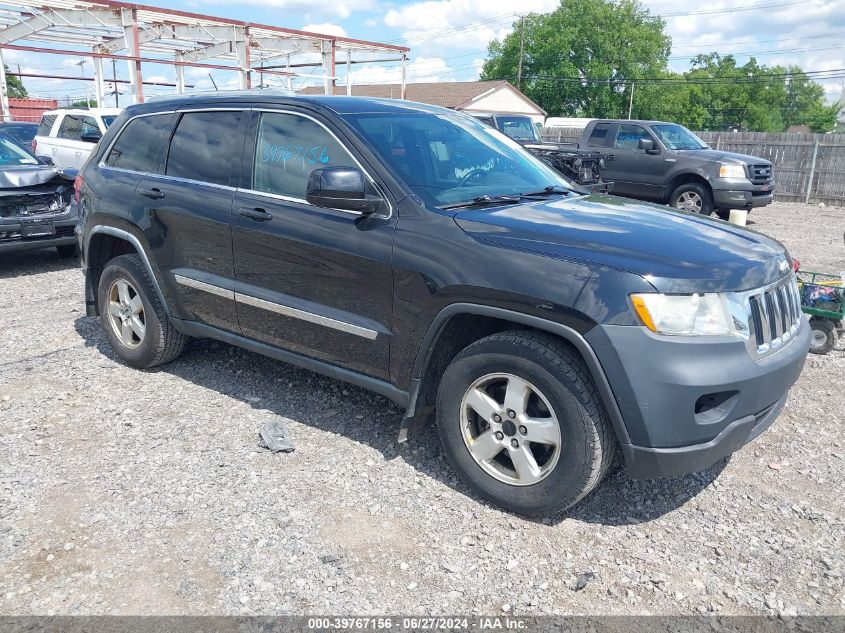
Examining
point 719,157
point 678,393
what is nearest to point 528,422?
point 678,393

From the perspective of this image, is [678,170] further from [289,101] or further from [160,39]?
[160,39]

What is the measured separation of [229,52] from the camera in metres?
23.4

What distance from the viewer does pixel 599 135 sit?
15.0 metres

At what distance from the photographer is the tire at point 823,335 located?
5629mm

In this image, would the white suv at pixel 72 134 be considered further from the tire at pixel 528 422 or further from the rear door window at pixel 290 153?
the tire at pixel 528 422

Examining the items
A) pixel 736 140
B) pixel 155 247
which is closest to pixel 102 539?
pixel 155 247

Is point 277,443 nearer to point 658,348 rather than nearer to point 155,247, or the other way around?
point 155,247

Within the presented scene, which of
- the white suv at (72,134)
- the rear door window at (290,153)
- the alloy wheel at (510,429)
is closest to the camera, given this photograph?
the alloy wheel at (510,429)

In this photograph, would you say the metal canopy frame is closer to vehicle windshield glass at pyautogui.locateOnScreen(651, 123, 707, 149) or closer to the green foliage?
vehicle windshield glass at pyautogui.locateOnScreen(651, 123, 707, 149)

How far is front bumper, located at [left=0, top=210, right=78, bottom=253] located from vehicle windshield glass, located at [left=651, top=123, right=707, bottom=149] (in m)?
10.8

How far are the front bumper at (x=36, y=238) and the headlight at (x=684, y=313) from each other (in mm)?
7229

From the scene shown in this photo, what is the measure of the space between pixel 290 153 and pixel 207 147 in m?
0.74

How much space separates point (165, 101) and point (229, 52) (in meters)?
20.6

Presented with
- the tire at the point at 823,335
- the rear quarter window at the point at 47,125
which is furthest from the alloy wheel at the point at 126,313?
the rear quarter window at the point at 47,125
